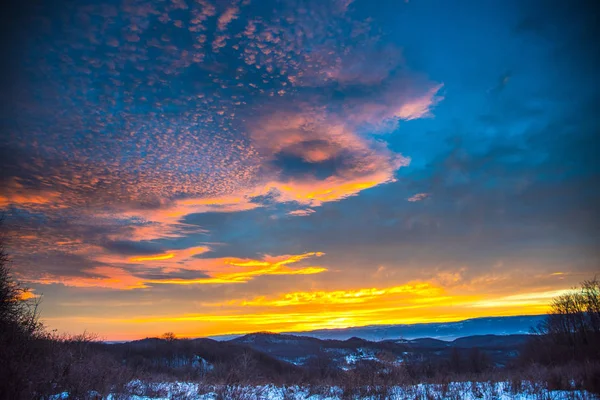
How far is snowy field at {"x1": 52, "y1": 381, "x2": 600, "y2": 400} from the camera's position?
13609 millimetres

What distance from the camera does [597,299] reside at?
8350cm

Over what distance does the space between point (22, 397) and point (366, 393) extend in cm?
1178

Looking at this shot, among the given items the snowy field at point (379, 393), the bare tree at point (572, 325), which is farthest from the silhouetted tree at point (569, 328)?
the snowy field at point (379, 393)

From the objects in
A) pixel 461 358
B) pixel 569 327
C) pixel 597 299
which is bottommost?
pixel 461 358

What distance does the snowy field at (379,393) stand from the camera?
13.6 metres

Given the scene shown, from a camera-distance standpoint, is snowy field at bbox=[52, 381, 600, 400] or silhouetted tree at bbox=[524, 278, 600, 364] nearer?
snowy field at bbox=[52, 381, 600, 400]

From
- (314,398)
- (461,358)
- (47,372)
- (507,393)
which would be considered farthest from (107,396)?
(461,358)

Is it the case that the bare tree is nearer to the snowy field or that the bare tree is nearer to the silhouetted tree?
the silhouetted tree

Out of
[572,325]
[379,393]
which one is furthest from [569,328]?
[379,393]

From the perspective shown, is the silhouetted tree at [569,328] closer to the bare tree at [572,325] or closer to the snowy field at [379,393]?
the bare tree at [572,325]

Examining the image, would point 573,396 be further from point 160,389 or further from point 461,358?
point 461,358

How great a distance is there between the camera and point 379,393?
48.6 ft

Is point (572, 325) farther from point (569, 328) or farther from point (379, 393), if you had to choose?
point (379, 393)

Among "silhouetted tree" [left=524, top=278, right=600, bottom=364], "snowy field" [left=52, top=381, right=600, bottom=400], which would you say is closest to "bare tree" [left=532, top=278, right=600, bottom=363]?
"silhouetted tree" [left=524, top=278, right=600, bottom=364]
